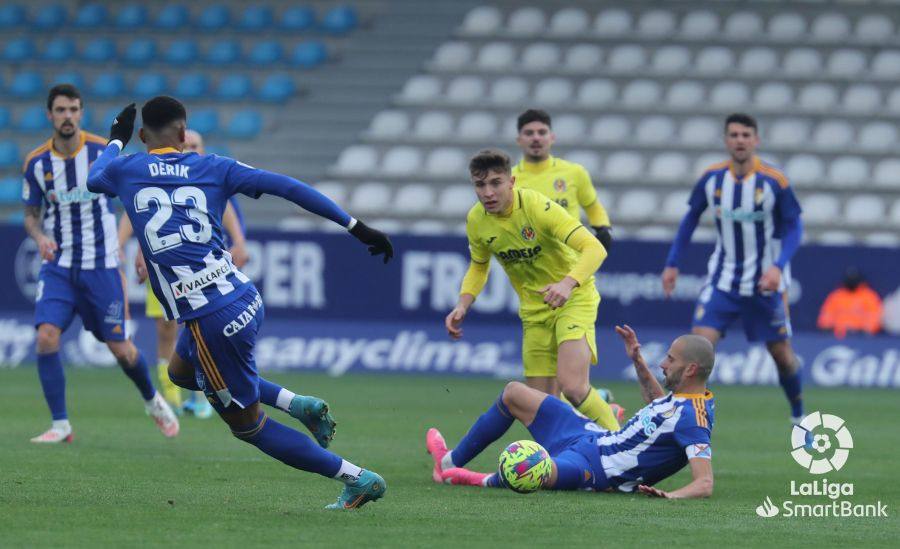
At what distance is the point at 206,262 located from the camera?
7012 millimetres

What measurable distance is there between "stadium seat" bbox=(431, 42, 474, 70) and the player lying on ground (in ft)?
53.3

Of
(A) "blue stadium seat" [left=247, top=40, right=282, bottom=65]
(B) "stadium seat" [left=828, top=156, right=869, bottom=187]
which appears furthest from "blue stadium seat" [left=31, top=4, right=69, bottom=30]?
(B) "stadium seat" [left=828, top=156, right=869, bottom=187]

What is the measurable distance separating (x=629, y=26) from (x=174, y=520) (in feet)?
61.7

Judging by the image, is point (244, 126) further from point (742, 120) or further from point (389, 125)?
→ point (742, 120)

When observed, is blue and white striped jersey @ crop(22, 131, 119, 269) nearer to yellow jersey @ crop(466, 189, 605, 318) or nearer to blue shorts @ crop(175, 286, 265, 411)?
yellow jersey @ crop(466, 189, 605, 318)

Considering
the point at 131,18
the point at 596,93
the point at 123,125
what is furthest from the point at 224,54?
the point at 123,125

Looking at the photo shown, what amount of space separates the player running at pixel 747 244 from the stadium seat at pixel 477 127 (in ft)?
36.5

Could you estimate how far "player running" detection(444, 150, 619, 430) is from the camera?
864 centimetres

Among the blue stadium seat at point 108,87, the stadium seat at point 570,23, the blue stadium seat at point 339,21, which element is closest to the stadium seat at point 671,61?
the stadium seat at point 570,23

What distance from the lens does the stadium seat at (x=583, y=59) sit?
23672mm

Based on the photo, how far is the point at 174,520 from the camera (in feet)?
22.1

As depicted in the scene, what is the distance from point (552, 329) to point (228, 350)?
2951 millimetres

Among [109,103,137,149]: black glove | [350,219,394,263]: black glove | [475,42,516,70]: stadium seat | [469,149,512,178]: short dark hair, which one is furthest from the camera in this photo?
[475,42,516,70]: stadium seat

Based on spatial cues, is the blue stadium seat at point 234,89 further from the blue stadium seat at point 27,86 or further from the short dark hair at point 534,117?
the short dark hair at point 534,117
